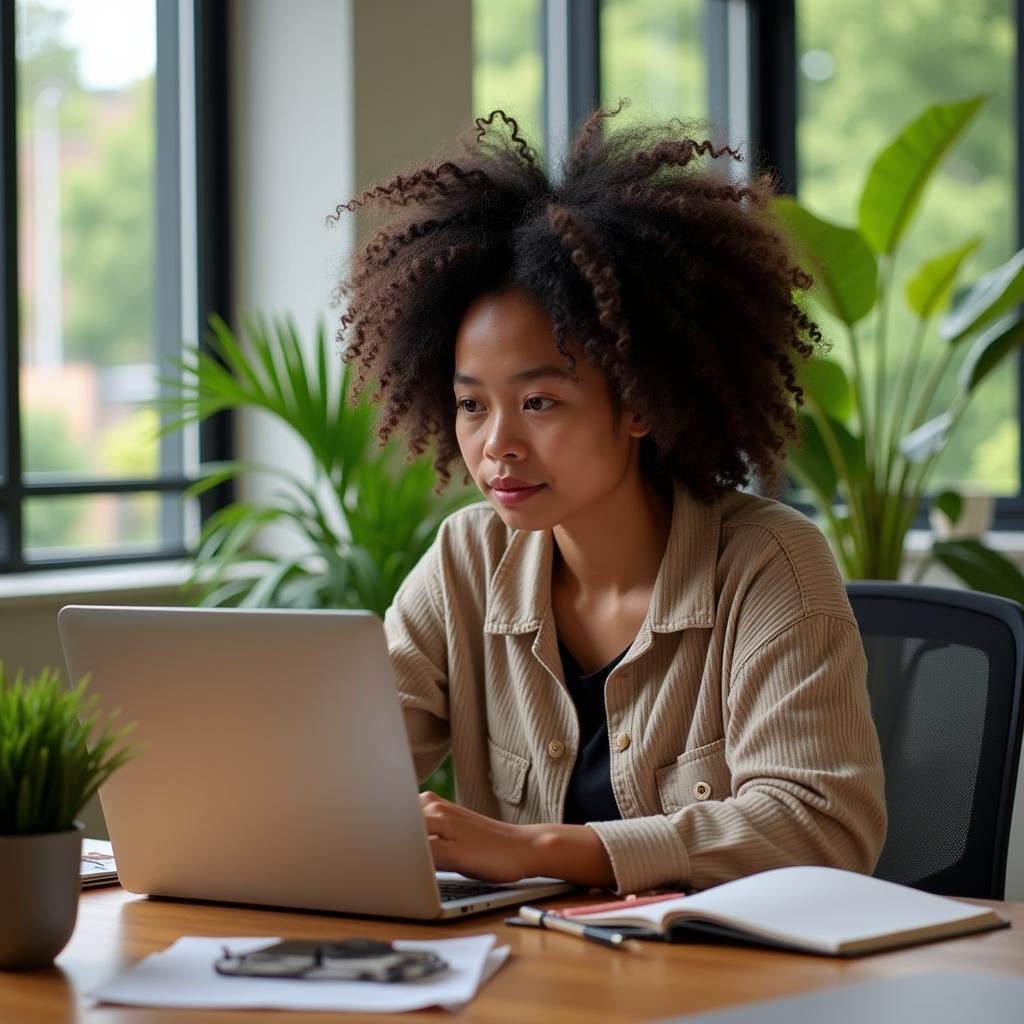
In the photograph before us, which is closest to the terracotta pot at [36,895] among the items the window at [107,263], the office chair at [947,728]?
the office chair at [947,728]

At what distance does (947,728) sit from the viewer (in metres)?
1.79

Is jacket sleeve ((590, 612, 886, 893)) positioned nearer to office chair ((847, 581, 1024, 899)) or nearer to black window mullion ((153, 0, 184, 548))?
office chair ((847, 581, 1024, 899))

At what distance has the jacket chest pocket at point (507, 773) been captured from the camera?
174 cm

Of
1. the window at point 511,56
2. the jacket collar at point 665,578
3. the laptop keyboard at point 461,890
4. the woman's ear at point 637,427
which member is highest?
the window at point 511,56

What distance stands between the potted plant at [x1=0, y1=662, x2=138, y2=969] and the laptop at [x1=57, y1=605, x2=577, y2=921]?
0.12 metres

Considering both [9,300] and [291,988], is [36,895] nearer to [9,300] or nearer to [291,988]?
[291,988]

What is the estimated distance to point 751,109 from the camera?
5.03 meters

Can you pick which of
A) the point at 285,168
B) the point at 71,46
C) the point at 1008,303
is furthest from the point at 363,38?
the point at 1008,303

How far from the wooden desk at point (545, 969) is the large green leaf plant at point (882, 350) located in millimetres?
2274

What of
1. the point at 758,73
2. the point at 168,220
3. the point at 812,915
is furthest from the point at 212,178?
the point at 812,915

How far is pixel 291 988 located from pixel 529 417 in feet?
2.34

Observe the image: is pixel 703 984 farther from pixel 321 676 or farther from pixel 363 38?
pixel 363 38

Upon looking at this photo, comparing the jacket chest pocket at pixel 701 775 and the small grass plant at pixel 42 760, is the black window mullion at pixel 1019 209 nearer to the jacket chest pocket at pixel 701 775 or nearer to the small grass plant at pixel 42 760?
the jacket chest pocket at pixel 701 775

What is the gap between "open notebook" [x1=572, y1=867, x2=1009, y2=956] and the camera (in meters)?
1.20
